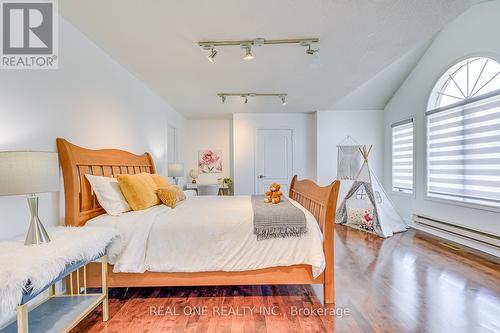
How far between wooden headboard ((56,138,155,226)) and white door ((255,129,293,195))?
11.4ft

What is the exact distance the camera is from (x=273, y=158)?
582 centimetres

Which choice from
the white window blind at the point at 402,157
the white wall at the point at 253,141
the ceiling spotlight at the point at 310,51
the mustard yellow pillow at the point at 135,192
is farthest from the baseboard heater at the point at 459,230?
the mustard yellow pillow at the point at 135,192

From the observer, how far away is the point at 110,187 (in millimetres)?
2289

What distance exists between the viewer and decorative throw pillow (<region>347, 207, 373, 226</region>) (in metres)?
4.23

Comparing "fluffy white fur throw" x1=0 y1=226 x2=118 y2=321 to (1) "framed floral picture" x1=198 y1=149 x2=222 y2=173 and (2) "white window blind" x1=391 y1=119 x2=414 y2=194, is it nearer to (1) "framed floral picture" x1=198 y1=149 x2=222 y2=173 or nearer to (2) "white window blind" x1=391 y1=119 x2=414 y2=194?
(1) "framed floral picture" x1=198 y1=149 x2=222 y2=173

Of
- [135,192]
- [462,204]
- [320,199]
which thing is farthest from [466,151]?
[135,192]

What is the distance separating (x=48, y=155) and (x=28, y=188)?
0.72 feet

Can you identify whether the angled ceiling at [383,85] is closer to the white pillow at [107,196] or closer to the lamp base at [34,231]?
the white pillow at [107,196]

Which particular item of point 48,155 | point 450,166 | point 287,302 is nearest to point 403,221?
point 450,166

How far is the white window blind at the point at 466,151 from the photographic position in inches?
122

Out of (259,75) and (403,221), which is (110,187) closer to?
(259,75)

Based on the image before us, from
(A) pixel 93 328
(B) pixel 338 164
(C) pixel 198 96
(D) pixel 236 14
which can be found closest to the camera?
(A) pixel 93 328

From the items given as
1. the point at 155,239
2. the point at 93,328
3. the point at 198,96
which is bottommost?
the point at 93,328

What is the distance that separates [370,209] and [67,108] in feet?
15.1
